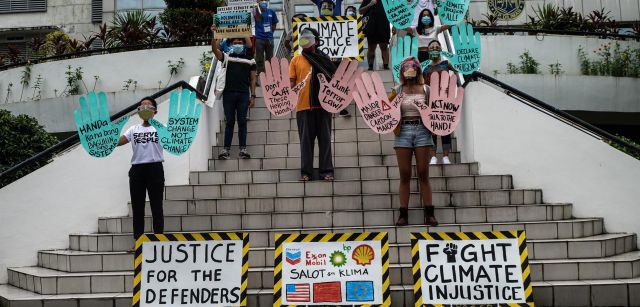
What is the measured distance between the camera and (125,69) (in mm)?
15695

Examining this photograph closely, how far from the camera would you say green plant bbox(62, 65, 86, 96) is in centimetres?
1559

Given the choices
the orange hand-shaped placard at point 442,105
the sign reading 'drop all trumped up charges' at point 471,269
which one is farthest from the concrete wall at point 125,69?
the sign reading 'drop all trumped up charges' at point 471,269

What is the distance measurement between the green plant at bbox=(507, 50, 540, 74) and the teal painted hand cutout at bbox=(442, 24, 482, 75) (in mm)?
5439

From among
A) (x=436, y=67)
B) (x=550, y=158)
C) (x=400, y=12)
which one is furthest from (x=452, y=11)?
(x=550, y=158)

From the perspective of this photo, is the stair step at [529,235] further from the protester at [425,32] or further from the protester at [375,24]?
the protester at [375,24]

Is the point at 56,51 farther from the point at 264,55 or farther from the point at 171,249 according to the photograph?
the point at 171,249

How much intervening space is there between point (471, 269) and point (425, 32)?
556 centimetres

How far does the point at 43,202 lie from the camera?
946 cm

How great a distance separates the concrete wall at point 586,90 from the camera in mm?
14938

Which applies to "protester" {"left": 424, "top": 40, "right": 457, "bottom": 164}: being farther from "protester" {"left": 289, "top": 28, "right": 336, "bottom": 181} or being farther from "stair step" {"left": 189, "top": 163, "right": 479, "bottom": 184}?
"protester" {"left": 289, "top": 28, "right": 336, "bottom": 181}

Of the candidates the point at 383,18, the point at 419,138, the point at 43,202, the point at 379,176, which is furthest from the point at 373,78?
the point at 383,18

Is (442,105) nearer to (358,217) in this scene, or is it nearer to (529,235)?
(358,217)

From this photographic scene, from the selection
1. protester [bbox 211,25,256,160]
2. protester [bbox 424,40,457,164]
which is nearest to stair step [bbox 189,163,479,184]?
protester [bbox 424,40,457,164]

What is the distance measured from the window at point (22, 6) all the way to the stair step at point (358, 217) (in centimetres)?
1376
